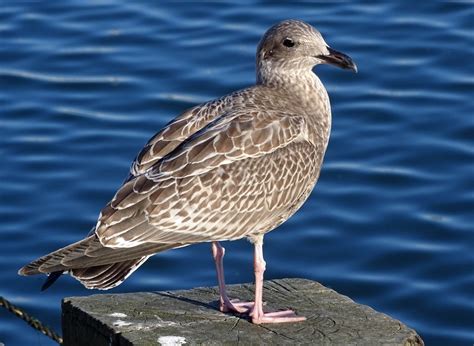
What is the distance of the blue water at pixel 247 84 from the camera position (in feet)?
38.5

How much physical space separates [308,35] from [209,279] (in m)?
3.29

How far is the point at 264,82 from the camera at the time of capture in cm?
884

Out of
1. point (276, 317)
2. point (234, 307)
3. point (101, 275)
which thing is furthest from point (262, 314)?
point (101, 275)

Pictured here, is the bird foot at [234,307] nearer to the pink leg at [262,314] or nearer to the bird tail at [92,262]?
the pink leg at [262,314]

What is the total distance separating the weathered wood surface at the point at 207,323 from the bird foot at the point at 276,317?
3 cm

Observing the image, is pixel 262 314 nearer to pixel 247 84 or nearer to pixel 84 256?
pixel 84 256

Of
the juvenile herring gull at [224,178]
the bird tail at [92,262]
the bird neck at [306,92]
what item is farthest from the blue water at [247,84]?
the bird tail at [92,262]

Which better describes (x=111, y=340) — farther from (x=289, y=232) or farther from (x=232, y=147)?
(x=289, y=232)

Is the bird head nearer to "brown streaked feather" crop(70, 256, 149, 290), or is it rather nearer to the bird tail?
the bird tail

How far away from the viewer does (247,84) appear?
14117mm

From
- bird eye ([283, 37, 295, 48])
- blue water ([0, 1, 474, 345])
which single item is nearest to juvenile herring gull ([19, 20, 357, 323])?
bird eye ([283, 37, 295, 48])

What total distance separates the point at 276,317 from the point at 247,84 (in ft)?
22.4

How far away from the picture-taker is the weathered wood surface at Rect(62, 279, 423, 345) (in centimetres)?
715

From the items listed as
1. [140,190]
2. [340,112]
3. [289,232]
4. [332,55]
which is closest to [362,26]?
[340,112]
